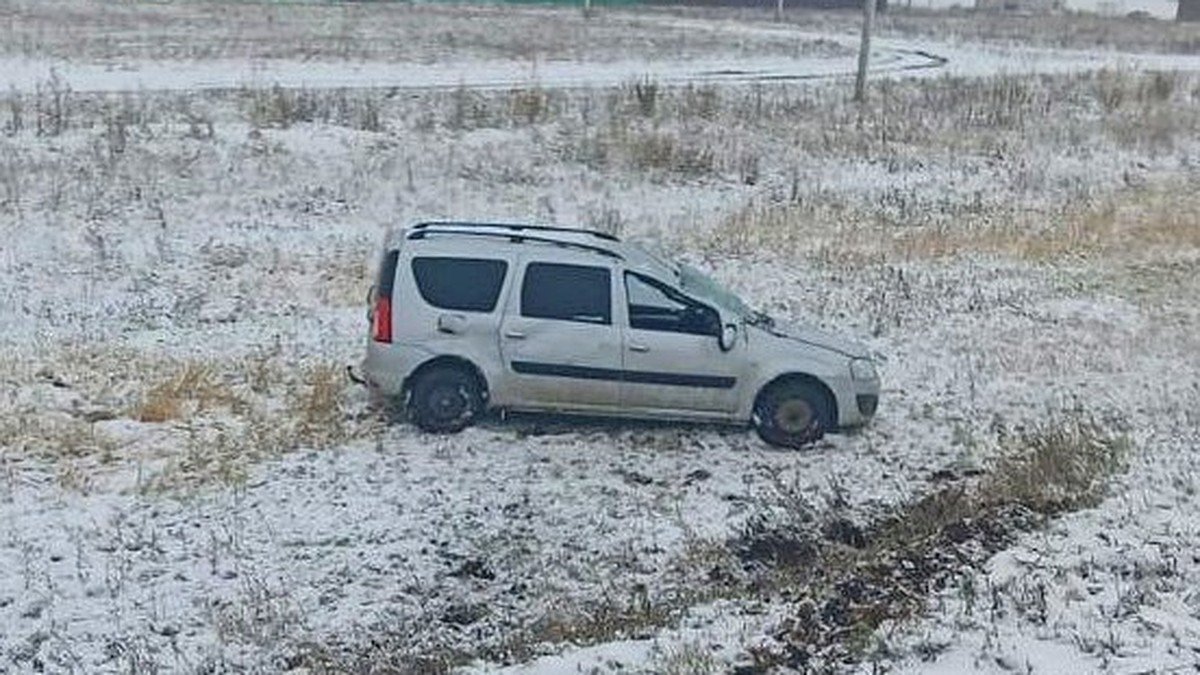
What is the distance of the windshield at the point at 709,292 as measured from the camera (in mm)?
12359

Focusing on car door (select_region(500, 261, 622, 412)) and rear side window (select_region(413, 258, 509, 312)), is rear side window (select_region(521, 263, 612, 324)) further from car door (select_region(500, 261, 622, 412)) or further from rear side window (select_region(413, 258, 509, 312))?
rear side window (select_region(413, 258, 509, 312))

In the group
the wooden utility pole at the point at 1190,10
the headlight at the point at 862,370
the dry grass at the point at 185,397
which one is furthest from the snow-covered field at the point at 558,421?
the wooden utility pole at the point at 1190,10

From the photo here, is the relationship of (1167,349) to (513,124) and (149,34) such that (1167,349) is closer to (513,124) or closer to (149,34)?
(513,124)

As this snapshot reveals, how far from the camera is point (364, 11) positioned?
2135 inches

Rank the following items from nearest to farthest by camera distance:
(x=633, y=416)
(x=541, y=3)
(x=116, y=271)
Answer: (x=633, y=416), (x=116, y=271), (x=541, y=3)

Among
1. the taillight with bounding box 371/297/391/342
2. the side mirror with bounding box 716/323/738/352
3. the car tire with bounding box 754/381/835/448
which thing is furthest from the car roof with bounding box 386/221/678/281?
the car tire with bounding box 754/381/835/448

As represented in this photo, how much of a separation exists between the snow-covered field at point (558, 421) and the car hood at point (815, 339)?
0.80 m

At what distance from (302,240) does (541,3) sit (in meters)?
48.4

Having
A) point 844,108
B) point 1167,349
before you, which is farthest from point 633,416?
point 844,108

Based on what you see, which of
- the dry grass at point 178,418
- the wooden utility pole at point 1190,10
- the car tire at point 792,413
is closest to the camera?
the dry grass at point 178,418

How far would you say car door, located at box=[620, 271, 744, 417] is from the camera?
12117 mm

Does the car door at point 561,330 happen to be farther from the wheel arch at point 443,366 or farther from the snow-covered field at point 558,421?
the snow-covered field at point 558,421

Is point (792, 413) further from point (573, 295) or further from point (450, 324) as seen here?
point (450, 324)

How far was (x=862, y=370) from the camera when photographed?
12.4m
